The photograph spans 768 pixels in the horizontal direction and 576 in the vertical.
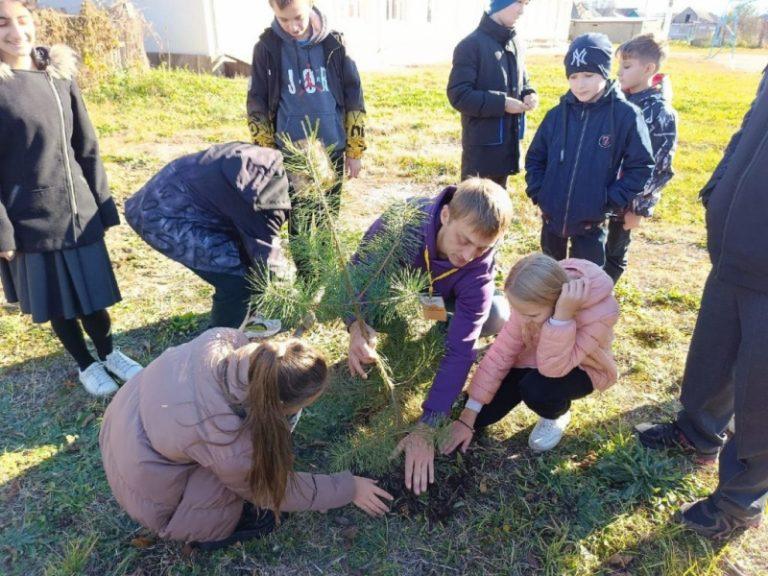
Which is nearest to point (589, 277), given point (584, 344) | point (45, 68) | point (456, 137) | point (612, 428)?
point (584, 344)

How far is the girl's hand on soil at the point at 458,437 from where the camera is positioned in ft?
7.92

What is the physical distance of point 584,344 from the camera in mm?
2219

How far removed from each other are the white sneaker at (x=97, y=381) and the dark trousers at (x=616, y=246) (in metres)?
3.01

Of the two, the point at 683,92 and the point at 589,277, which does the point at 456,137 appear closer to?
the point at 589,277

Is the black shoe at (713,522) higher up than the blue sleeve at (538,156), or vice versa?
the blue sleeve at (538,156)

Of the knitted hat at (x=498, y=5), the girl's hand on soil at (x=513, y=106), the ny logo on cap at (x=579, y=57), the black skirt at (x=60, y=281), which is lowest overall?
the black skirt at (x=60, y=281)

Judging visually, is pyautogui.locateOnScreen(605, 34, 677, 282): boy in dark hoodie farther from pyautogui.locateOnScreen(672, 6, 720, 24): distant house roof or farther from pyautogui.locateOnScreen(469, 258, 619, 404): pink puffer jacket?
pyautogui.locateOnScreen(672, 6, 720, 24): distant house roof

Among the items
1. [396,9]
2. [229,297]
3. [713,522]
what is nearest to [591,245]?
[713,522]

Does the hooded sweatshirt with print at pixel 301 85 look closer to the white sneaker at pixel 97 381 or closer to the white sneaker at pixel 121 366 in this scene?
the white sneaker at pixel 121 366

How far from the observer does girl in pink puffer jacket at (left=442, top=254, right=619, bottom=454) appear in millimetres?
2125

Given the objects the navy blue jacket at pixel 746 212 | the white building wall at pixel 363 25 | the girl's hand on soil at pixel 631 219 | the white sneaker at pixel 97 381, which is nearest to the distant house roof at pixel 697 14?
the white building wall at pixel 363 25

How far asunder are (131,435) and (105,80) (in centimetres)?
852

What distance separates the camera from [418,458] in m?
2.25

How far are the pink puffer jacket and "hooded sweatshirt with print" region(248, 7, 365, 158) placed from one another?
1.59 metres
